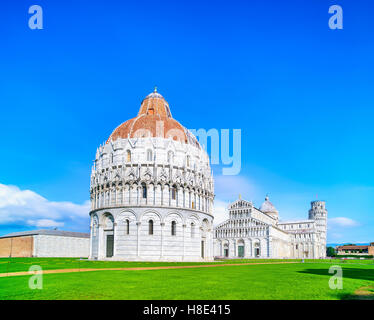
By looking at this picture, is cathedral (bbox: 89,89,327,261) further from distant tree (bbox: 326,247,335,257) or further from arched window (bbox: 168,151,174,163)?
distant tree (bbox: 326,247,335,257)

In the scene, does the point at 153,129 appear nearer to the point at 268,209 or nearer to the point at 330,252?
the point at 268,209

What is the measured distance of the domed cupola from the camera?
15675cm

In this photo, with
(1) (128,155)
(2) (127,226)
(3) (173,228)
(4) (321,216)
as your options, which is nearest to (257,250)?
(4) (321,216)

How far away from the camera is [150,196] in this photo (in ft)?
189

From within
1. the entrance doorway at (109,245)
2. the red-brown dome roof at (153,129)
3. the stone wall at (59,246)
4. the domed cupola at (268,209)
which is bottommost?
the stone wall at (59,246)

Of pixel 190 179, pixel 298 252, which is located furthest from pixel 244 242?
pixel 190 179

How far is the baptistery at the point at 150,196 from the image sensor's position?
56969 mm

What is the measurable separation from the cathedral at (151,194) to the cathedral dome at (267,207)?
95147 mm

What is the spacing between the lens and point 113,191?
195 feet

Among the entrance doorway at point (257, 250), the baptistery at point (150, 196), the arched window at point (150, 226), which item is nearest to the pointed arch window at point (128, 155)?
the baptistery at point (150, 196)

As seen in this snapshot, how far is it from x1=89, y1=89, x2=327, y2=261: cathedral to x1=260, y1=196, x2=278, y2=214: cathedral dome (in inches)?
3746

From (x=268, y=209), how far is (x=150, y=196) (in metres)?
109

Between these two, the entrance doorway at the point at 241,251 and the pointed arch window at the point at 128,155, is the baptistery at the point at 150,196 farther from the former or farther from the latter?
the entrance doorway at the point at 241,251
